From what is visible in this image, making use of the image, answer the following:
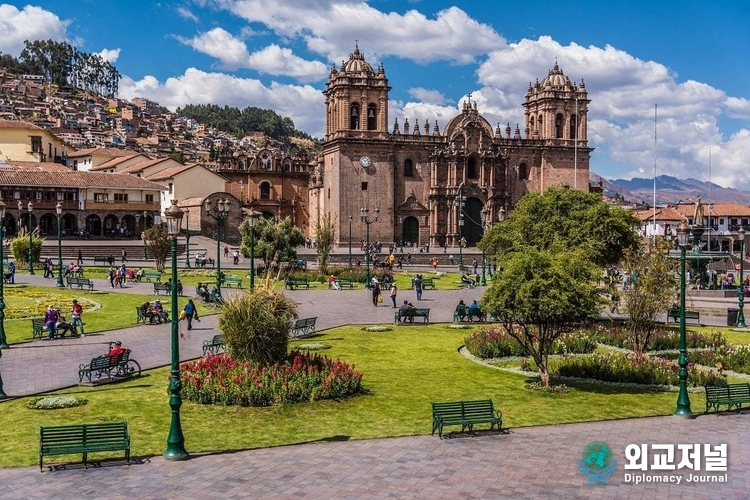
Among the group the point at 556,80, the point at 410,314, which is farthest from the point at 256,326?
the point at 556,80

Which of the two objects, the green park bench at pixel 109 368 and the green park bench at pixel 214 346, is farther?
the green park bench at pixel 214 346

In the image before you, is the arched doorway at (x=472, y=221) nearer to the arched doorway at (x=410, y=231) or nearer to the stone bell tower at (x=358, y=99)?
the arched doorway at (x=410, y=231)

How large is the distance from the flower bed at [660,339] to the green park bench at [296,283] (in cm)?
1686

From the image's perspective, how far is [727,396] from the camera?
15578 mm

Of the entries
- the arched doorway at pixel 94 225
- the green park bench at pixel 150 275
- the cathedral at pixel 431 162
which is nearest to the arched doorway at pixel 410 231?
the cathedral at pixel 431 162

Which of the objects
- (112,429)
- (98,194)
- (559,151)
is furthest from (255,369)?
(559,151)

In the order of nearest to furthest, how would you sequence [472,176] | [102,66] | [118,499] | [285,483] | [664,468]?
[118,499]
[285,483]
[664,468]
[472,176]
[102,66]

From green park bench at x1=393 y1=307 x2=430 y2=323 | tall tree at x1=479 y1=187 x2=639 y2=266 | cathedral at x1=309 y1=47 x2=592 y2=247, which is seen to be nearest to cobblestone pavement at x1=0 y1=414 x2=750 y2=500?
green park bench at x1=393 y1=307 x2=430 y2=323

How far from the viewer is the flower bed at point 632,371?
18156mm

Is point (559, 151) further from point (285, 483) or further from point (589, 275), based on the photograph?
point (285, 483)

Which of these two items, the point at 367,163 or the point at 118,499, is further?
the point at 367,163

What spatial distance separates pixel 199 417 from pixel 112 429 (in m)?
2.72

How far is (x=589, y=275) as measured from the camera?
59.9ft

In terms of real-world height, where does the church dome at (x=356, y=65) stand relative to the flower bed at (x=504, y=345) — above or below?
above
